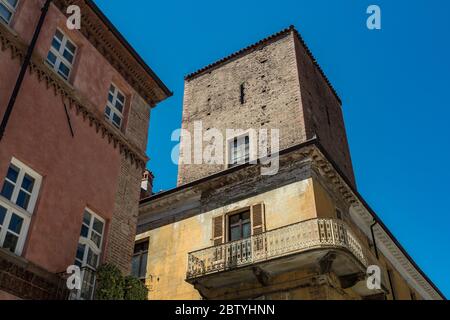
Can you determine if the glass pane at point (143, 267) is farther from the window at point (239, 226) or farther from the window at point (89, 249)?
the window at point (89, 249)

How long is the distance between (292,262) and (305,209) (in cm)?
A: 198

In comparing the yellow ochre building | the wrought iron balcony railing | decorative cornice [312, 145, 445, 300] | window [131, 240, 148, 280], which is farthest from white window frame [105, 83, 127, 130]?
window [131, 240, 148, 280]

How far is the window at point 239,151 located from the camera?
19031mm

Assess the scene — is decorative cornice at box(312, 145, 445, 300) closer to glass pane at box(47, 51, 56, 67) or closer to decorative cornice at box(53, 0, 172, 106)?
decorative cornice at box(53, 0, 172, 106)

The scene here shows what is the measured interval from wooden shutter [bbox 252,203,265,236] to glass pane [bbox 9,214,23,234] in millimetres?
8948

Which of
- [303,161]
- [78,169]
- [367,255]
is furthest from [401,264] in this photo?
[78,169]

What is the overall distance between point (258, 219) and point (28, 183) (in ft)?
30.0

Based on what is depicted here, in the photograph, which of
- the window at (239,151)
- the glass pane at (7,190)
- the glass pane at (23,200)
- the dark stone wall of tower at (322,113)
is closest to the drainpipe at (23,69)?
the glass pane at (7,190)

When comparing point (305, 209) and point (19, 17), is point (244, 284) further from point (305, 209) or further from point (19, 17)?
point (19, 17)

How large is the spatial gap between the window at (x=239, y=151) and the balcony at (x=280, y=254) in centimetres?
476

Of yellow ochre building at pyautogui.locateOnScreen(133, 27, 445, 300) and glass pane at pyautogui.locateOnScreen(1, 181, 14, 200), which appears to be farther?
yellow ochre building at pyautogui.locateOnScreen(133, 27, 445, 300)

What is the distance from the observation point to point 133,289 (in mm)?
9195

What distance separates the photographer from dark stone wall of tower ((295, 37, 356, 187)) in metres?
19.7

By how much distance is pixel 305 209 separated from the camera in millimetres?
15078
